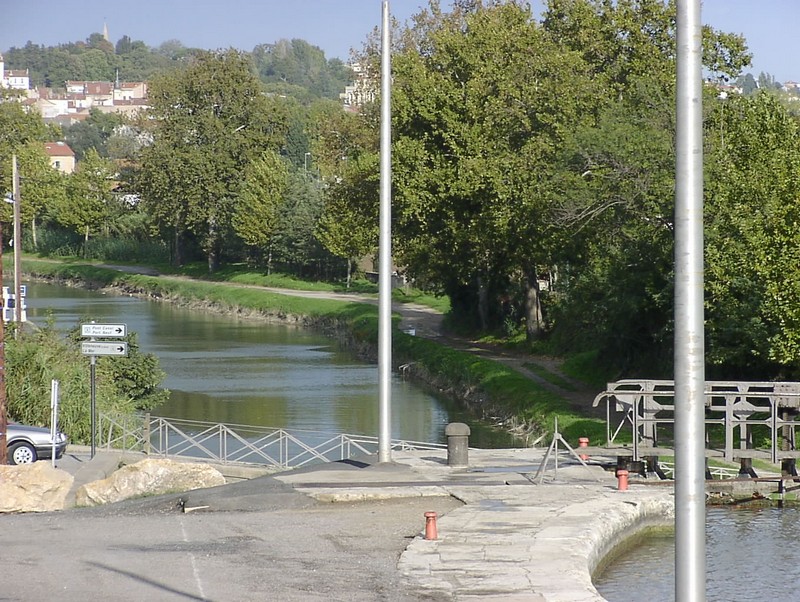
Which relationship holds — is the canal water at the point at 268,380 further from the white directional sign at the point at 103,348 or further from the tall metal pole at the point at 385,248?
the tall metal pole at the point at 385,248

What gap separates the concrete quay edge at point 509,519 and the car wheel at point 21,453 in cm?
→ 889

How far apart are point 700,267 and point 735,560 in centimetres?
→ 1074

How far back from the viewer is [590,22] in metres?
50.7

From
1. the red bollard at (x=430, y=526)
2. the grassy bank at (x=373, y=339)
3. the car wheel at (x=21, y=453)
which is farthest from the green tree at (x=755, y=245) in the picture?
the car wheel at (x=21, y=453)

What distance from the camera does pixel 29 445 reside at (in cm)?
2845

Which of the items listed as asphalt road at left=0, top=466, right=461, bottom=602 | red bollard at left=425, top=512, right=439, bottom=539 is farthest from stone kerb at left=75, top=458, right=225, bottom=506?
red bollard at left=425, top=512, right=439, bottom=539

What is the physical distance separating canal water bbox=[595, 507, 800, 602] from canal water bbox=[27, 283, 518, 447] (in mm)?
17306

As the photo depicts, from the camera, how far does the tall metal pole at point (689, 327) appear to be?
28.0 feet

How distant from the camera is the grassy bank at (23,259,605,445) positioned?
39375 millimetres

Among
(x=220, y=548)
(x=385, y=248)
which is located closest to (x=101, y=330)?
(x=385, y=248)

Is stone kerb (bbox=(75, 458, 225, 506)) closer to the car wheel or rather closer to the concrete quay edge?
the concrete quay edge

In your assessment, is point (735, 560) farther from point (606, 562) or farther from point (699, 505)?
point (699, 505)

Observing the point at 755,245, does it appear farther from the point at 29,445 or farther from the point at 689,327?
the point at 689,327

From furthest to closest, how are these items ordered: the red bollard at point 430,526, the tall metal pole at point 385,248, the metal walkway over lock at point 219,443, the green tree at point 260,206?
the green tree at point 260,206 < the metal walkway over lock at point 219,443 < the tall metal pole at point 385,248 < the red bollard at point 430,526
